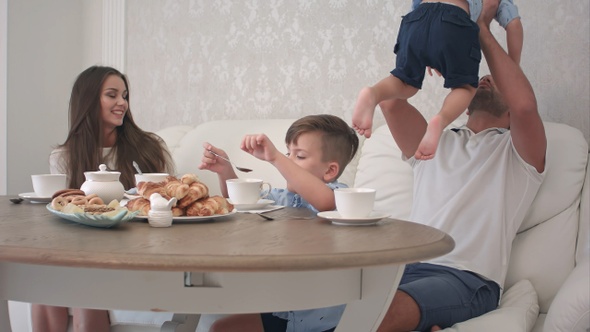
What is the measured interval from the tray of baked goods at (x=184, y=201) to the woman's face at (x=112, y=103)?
4.89ft

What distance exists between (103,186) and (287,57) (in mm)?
1632

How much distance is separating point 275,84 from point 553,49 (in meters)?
1.26

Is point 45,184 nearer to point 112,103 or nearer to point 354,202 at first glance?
point 354,202

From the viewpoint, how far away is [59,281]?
42.2 inches

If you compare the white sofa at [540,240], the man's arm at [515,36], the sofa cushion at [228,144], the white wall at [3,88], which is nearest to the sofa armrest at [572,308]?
the white sofa at [540,240]

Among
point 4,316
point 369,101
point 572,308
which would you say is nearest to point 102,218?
point 4,316

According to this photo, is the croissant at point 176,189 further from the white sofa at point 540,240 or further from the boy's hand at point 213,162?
the white sofa at point 540,240

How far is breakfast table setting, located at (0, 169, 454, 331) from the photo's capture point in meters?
0.98

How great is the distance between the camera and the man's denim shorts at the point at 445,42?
1.67 metres

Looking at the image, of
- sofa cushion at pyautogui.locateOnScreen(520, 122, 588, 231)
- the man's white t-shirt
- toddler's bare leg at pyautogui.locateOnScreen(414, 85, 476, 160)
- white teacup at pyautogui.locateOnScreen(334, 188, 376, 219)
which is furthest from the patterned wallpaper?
white teacup at pyautogui.locateOnScreen(334, 188, 376, 219)

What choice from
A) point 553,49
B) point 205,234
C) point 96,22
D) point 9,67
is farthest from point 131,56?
point 205,234

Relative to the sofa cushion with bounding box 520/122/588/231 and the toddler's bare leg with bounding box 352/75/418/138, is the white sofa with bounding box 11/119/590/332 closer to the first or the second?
the sofa cushion with bounding box 520/122/588/231

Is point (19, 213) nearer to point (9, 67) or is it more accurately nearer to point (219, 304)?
point (219, 304)

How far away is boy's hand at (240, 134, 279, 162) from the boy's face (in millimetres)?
283
